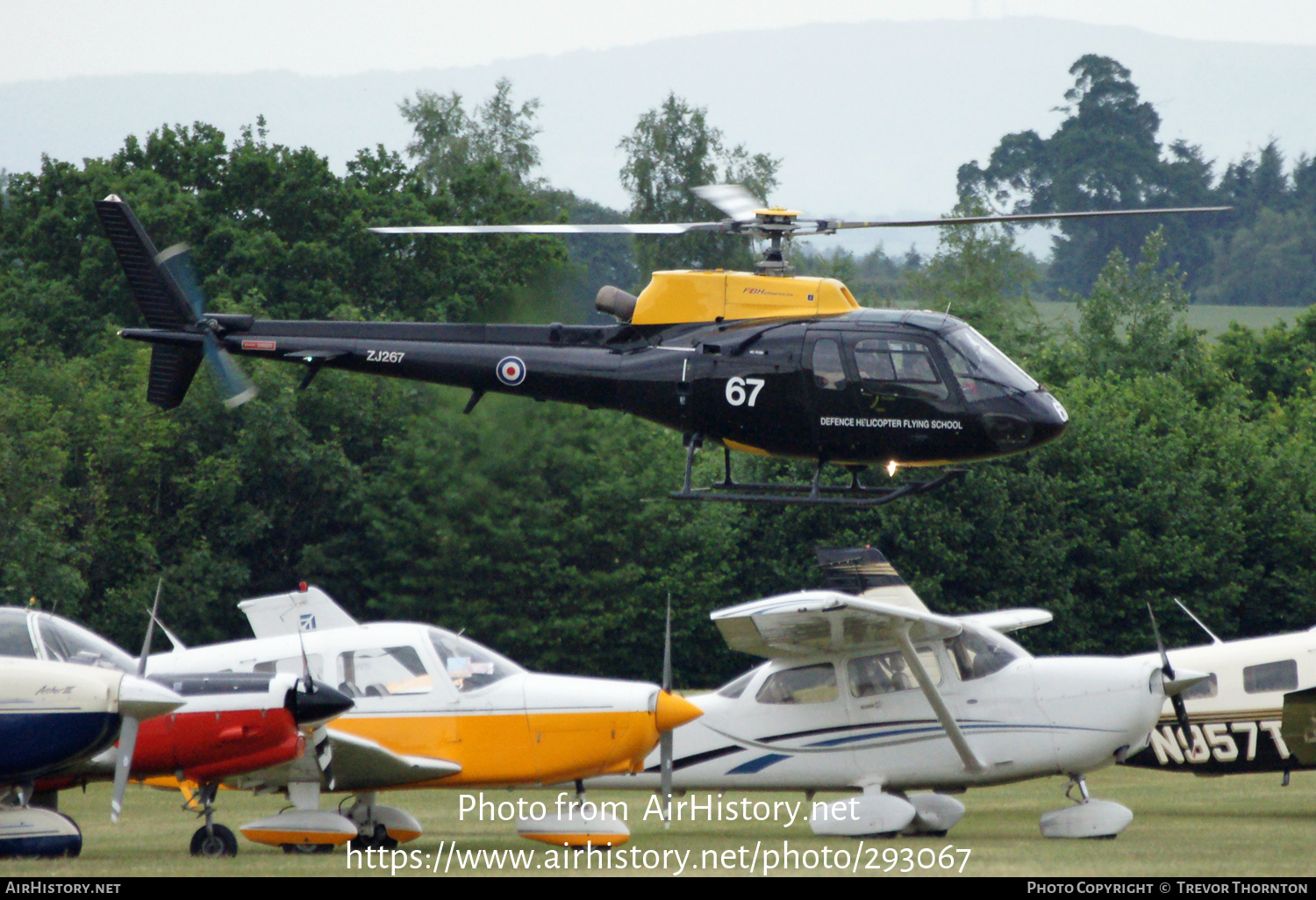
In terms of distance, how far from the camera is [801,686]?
15.1m

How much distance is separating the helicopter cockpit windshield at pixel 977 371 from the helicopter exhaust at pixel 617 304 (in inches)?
126

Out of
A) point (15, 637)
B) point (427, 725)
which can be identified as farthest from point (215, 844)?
point (15, 637)

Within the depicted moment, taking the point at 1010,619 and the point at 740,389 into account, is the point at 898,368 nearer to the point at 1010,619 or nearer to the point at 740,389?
the point at 740,389

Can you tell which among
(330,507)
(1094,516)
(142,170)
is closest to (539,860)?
(330,507)

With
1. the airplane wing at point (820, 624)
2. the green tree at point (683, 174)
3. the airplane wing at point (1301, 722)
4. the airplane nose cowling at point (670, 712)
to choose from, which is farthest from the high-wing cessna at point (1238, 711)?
the green tree at point (683, 174)

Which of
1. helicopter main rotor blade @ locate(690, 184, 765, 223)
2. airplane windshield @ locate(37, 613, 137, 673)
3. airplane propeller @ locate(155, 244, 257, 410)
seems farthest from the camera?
airplane propeller @ locate(155, 244, 257, 410)

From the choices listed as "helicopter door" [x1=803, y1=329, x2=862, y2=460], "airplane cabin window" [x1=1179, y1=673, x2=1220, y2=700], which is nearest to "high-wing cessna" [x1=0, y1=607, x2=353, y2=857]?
"helicopter door" [x1=803, y1=329, x2=862, y2=460]

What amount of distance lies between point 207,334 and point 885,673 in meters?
7.35

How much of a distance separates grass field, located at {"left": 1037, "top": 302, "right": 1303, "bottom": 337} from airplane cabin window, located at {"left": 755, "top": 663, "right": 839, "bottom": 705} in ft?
232

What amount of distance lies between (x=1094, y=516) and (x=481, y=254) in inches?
741

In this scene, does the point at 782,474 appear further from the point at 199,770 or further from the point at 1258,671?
the point at 199,770

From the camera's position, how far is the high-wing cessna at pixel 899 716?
1415 centimetres

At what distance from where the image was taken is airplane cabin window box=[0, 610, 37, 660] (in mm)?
12008

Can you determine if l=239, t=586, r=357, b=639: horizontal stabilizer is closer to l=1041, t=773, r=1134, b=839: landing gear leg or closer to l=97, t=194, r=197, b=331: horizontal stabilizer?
l=97, t=194, r=197, b=331: horizontal stabilizer
